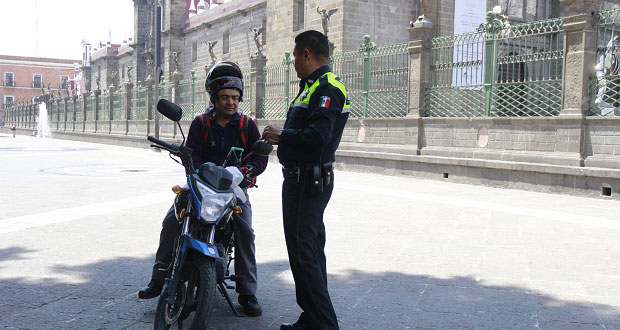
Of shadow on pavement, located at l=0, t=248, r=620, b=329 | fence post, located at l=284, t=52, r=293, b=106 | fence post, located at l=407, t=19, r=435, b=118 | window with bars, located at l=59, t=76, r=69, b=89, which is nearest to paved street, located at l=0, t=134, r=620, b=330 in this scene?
shadow on pavement, located at l=0, t=248, r=620, b=329

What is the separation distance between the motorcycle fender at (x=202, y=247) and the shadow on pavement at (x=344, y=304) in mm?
710

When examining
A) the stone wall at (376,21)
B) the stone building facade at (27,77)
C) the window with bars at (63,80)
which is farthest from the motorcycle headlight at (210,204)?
the window with bars at (63,80)

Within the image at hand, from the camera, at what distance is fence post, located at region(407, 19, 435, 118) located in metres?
14.1

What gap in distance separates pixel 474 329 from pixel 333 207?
536cm

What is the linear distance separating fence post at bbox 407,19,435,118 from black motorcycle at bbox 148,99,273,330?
11.3 meters

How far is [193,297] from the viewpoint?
3.36 m

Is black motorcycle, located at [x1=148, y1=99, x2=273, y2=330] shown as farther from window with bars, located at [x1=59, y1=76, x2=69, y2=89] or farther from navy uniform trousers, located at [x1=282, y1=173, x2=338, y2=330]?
window with bars, located at [x1=59, y1=76, x2=69, y2=89]

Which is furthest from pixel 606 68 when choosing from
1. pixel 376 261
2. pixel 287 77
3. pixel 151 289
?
pixel 287 77

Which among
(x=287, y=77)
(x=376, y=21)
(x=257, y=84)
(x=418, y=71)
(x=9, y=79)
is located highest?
(x=9, y=79)

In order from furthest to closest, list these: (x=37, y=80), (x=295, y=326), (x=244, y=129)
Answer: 1. (x=37, y=80)
2. (x=244, y=129)
3. (x=295, y=326)

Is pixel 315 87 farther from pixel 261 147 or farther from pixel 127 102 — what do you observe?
pixel 127 102

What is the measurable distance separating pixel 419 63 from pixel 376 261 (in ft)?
30.7

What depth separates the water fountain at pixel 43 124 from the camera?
49.4 metres

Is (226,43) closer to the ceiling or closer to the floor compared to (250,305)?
closer to the ceiling
